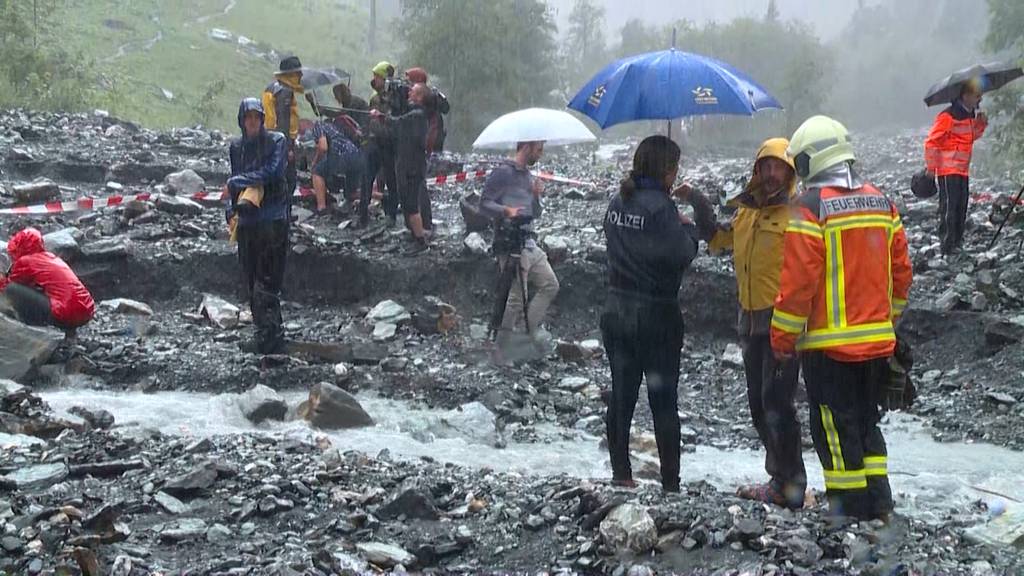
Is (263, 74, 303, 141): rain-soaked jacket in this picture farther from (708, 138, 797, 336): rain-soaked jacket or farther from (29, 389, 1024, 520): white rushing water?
(708, 138, 797, 336): rain-soaked jacket

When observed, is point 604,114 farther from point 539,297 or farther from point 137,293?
point 137,293

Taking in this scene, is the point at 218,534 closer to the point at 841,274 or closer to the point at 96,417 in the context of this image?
the point at 96,417

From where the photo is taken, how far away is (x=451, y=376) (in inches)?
312

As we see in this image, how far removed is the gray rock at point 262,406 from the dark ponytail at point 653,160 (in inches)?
134

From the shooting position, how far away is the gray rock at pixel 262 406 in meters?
6.60

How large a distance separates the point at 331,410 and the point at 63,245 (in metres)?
4.52

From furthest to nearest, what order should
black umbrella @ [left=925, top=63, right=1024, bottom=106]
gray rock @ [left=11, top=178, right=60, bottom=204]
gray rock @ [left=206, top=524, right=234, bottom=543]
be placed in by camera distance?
1. gray rock @ [left=11, top=178, right=60, bottom=204]
2. black umbrella @ [left=925, top=63, right=1024, bottom=106]
3. gray rock @ [left=206, top=524, right=234, bottom=543]

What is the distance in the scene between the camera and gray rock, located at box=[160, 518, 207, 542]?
3.91 meters

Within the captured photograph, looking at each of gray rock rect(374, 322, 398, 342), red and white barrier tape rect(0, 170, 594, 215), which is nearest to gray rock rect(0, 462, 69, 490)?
gray rock rect(374, 322, 398, 342)

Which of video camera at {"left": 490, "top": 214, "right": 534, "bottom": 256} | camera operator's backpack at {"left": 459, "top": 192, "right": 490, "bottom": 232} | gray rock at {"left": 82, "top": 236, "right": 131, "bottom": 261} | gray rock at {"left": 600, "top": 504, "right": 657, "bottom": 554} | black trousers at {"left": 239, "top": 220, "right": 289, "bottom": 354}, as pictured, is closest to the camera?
gray rock at {"left": 600, "top": 504, "right": 657, "bottom": 554}

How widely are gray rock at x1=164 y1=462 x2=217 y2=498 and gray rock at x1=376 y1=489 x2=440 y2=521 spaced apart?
2.91 ft

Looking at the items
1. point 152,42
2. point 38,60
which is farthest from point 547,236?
point 152,42

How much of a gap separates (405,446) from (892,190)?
11.2 metres

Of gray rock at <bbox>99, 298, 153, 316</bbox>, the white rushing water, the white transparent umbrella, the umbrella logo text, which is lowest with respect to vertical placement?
the white rushing water
